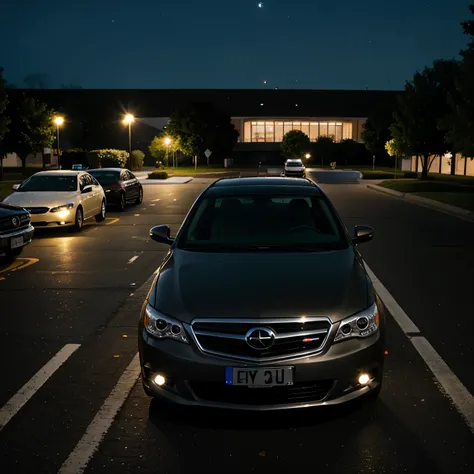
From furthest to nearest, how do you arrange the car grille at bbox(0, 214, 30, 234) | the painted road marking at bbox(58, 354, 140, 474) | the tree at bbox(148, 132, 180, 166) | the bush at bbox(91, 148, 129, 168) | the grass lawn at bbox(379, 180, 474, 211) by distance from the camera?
the tree at bbox(148, 132, 180, 166) → the bush at bbox(91, 148, 129, 168) → the grass lawn at bbox(379, 180, 474, 211) → the car grille at bbox(0, 214, 30, 234) → the painted road marking at bbox(58, 354, 140, 474)

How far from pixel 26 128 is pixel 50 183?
1463 inches

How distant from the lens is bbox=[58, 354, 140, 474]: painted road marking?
435cm

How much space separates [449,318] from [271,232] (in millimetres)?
3012

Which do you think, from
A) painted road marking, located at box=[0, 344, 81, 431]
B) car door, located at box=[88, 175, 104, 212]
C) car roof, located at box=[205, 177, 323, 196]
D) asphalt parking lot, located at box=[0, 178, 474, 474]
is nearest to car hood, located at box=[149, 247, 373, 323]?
asphalt parking lot, located at box=[0, 178, 474, 474]

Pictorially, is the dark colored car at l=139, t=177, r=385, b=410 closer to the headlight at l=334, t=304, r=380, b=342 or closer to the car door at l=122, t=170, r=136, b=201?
the headlight at l=334, t=304, r=380, b=342

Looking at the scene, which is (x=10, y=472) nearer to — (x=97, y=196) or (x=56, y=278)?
(x=56, y=278)

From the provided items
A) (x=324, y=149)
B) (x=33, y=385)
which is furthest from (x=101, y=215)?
(x=324, y=149)

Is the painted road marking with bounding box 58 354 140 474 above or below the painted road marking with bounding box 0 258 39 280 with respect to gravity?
above

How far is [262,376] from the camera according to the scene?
15.0 feet

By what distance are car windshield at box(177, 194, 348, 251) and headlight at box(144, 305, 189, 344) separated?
1211 millimetres

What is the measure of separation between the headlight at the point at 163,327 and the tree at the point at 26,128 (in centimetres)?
5050

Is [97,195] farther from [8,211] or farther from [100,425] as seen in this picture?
[100,425]

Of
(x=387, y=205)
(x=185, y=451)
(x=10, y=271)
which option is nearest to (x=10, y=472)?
(x=185, y=451)

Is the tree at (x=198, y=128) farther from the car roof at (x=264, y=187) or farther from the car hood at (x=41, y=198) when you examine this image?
the car roof at (x=264, y=187)
